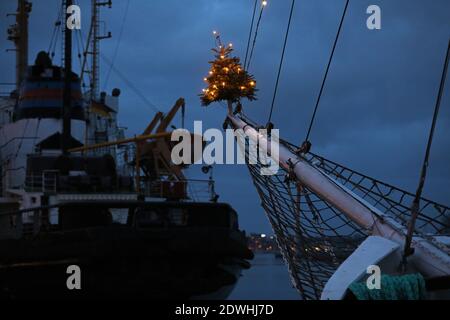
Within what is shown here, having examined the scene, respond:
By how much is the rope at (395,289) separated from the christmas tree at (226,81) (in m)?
8.37

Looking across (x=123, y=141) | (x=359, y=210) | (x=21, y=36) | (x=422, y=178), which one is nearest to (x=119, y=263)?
(x=359, y=210)

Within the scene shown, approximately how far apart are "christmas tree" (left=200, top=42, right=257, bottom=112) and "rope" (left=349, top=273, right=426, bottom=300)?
8367mm

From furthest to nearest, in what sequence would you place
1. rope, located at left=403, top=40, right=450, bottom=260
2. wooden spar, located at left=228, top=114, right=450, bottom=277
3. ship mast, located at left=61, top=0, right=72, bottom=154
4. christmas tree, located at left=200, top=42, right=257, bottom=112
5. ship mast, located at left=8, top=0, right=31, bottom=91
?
ship mast, located at left=8, top=0, right=31, bottom=91 → ship mast, located at left=61, top=0, right=72, bottom=154 → christmas tree, located at left=200, top=42, right=257, bottom=112 → wooden spar, located at left=228, top=114, right=450, bottom=277 → rope, located at left=403, top=40, right=450, bottom=260

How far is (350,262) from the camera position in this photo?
19.9ft

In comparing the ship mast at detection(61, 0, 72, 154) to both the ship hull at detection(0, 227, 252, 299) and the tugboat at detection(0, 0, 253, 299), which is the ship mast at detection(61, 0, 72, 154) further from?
the ship hull at detection(0, 227, 252, 299)

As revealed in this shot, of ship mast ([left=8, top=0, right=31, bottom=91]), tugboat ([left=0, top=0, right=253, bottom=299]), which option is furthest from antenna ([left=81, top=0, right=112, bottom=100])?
tugboat ([left=0, top=0, right=253, bottom=299])

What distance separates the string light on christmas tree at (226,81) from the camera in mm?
13812

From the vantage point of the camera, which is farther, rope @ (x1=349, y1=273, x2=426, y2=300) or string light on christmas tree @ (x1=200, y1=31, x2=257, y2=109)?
string light on christmas tree @ (x1=200, y1=31, x2=257, y2=109)

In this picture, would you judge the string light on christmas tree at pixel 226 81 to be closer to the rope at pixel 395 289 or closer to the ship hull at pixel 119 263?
the ship hull at pixel 119 263

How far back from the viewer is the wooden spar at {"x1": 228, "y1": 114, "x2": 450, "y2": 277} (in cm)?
637

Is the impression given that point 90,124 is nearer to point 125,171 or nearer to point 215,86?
point 125,171

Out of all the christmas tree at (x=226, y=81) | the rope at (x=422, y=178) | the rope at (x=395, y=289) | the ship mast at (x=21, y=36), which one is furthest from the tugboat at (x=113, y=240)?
the ship mast at (x=21, y=36)
